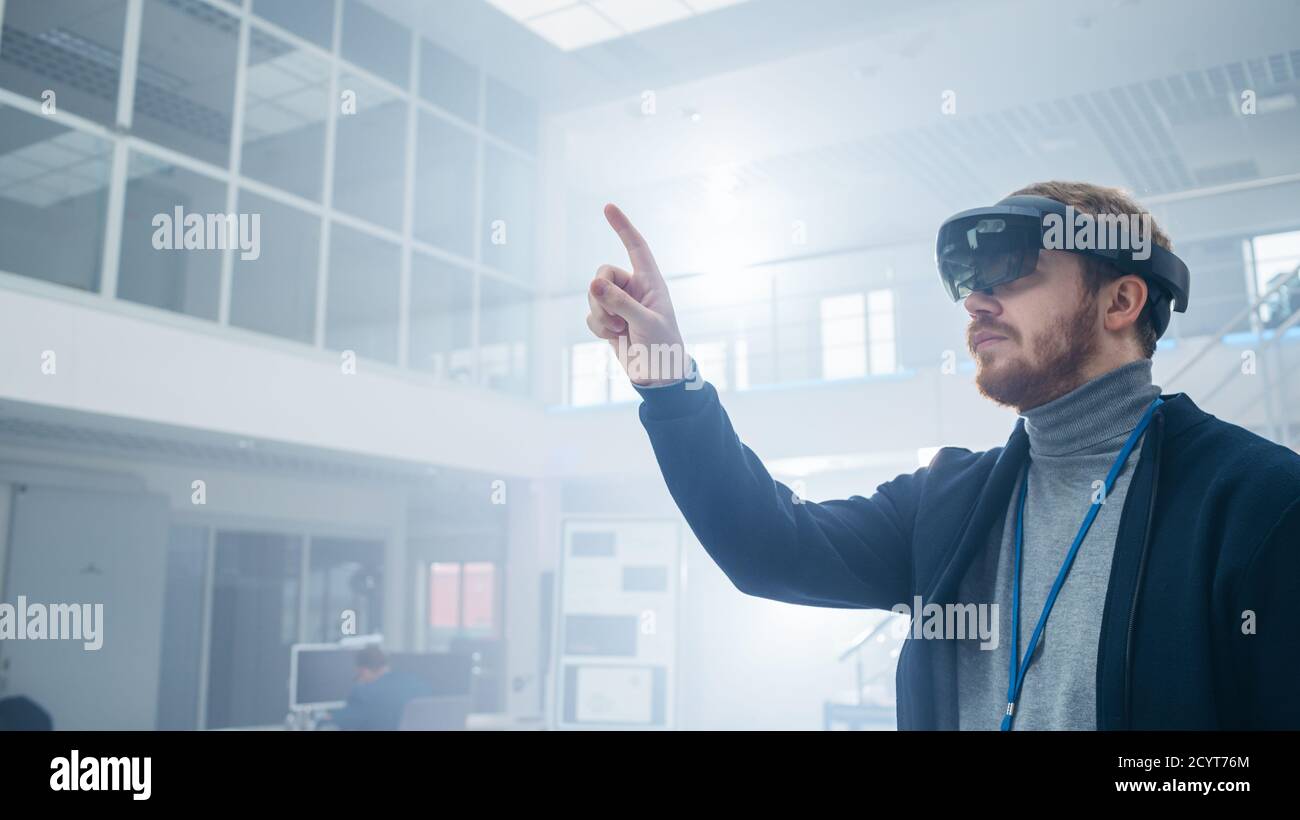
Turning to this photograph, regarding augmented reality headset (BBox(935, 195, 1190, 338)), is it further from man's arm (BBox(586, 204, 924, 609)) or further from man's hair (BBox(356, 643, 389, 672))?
man's hair (BBox(356, 643, 389, 672))

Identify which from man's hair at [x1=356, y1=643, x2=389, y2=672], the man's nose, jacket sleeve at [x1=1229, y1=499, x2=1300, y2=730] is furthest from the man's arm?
man's hair at [x1=356, y1=643, x2=389, y2=672]

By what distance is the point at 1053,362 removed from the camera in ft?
3.16

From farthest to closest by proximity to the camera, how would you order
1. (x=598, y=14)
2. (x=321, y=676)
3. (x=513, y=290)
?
(x=513, y=290), (x=598, y=14), (x=321, y=676)

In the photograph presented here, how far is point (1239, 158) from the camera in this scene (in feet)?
27.3

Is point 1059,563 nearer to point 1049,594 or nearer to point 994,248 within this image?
point 1049,594

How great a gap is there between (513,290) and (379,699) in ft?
13.0

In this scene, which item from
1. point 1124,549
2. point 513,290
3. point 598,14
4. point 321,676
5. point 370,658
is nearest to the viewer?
point 1124,549

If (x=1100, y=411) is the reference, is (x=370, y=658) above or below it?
below

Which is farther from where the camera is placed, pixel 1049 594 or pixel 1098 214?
pixel 1098 214

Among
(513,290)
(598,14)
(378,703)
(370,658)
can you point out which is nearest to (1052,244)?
(378,703)

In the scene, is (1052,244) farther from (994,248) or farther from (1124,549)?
(1124,549)

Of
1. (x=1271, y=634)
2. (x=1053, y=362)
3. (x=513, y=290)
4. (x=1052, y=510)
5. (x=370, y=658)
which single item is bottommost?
(x=370, y=658)

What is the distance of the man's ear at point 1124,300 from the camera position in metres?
0.98

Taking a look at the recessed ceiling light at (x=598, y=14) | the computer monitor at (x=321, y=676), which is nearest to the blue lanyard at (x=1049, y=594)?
the computer monitor at (x=321, y=676)
